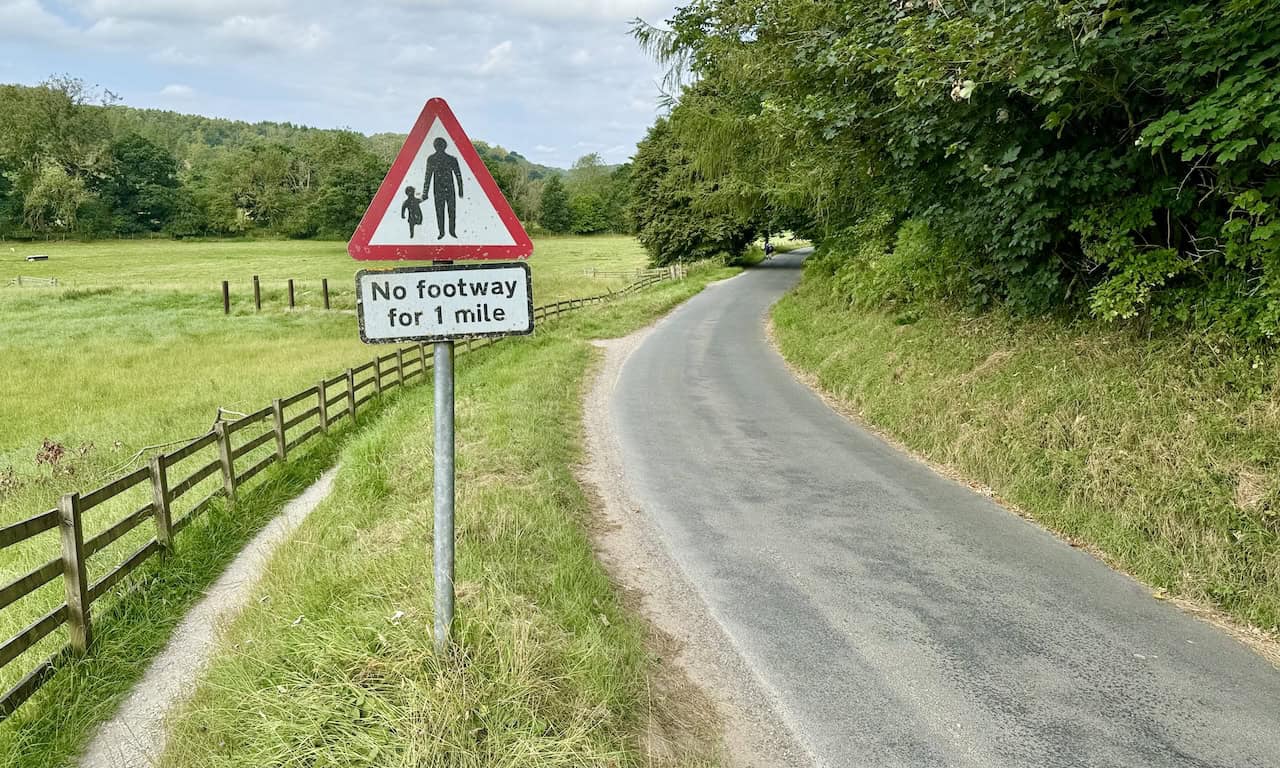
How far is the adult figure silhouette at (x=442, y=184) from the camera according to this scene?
297 cm

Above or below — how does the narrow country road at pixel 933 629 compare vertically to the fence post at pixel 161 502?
below

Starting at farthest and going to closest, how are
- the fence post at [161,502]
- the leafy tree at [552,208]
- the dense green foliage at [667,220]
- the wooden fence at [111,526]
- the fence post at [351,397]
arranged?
the leafy tree at [552,208] → the dense green foliage at [667,220] → the fence post at [351,397] → the fence post at [161,502] → the wooden fence at [111,526]

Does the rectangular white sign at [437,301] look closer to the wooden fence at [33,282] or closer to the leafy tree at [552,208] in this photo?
the wooden fence at [33,282]

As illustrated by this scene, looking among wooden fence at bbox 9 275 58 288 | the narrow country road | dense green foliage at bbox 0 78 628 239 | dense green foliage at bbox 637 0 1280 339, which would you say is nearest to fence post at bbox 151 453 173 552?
the narrow country road

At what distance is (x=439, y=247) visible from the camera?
2975 millimetres

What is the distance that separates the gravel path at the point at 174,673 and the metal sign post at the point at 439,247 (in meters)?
2.55

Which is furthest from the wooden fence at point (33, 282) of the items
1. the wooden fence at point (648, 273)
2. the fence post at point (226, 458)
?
the fence post at point (226, 458)

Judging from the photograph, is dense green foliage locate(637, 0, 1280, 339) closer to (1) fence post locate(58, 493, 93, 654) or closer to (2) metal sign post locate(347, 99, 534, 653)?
(2) metal sign post locate(347, 99, 534, 653)

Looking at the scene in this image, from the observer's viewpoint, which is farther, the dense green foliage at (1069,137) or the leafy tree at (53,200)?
the leafy tree at (53,200)

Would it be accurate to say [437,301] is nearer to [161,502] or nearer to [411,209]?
[411,209]

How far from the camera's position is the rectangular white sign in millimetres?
2945

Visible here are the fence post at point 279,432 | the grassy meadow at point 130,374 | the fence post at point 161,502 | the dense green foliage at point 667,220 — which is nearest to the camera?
the fence post at point 161,502

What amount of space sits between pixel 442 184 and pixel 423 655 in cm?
213

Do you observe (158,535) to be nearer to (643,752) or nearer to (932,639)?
(643,752)
